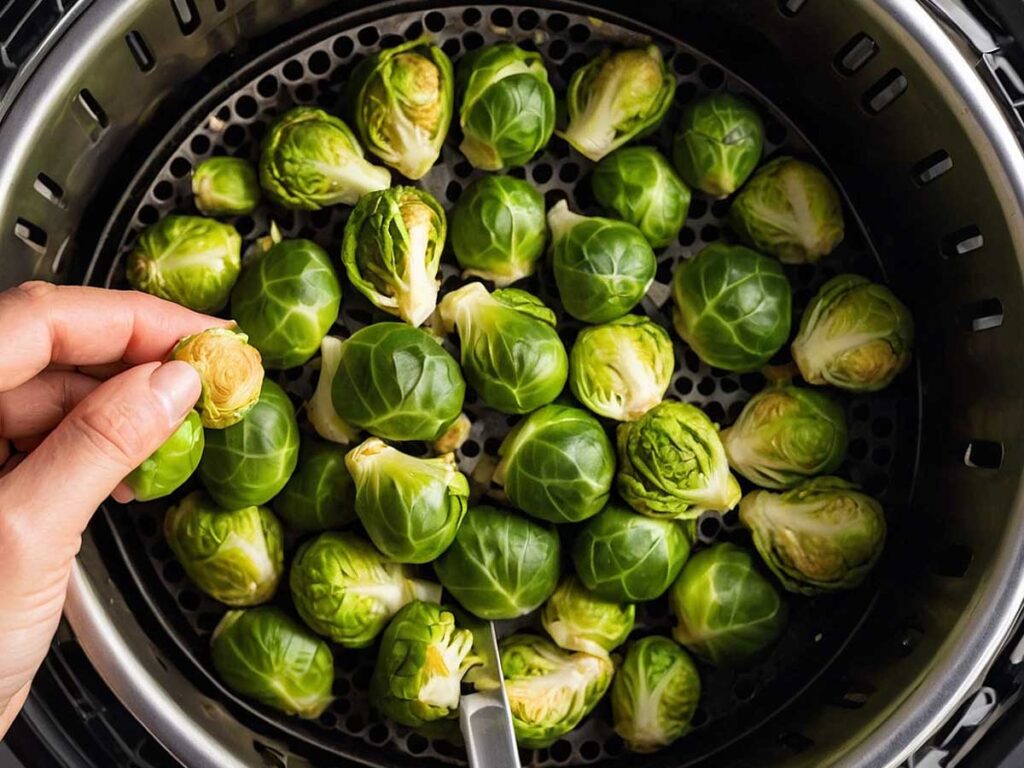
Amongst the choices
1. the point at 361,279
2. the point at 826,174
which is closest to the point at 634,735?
the point at 361,279

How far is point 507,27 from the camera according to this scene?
7.39 feet

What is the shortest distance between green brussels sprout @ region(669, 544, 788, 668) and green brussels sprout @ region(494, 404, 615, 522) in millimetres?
282

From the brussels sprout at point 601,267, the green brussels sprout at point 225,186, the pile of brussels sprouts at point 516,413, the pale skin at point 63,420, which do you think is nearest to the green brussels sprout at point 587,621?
the pile of brussels sprouts at point 516,413

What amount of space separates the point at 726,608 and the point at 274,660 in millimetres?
994

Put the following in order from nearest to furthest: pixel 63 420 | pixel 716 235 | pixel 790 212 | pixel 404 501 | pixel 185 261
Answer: pixel 63 420
pixel 404 501
pixel 185 261
pixel 790 212
pixel 716 235

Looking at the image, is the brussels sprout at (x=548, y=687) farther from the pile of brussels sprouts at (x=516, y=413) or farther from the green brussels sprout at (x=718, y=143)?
the green brussels sprout at (x=718, y=143)

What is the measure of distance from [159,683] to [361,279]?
93cm

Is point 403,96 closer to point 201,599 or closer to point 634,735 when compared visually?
point 201,599

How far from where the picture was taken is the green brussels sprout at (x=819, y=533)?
6.91ft

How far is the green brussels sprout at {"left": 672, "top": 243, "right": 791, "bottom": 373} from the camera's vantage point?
2.10 m

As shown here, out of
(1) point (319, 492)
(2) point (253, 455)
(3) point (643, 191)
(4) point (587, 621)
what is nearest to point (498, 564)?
(4) point (587, 621)

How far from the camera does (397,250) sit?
204 cm

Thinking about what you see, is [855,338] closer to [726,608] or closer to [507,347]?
[726,608]

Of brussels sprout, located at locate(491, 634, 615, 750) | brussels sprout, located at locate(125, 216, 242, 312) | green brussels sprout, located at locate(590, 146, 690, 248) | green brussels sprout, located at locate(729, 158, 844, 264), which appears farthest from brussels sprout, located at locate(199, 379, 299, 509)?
green brussels sprout, located at locate(729, 158, 844, 264)
